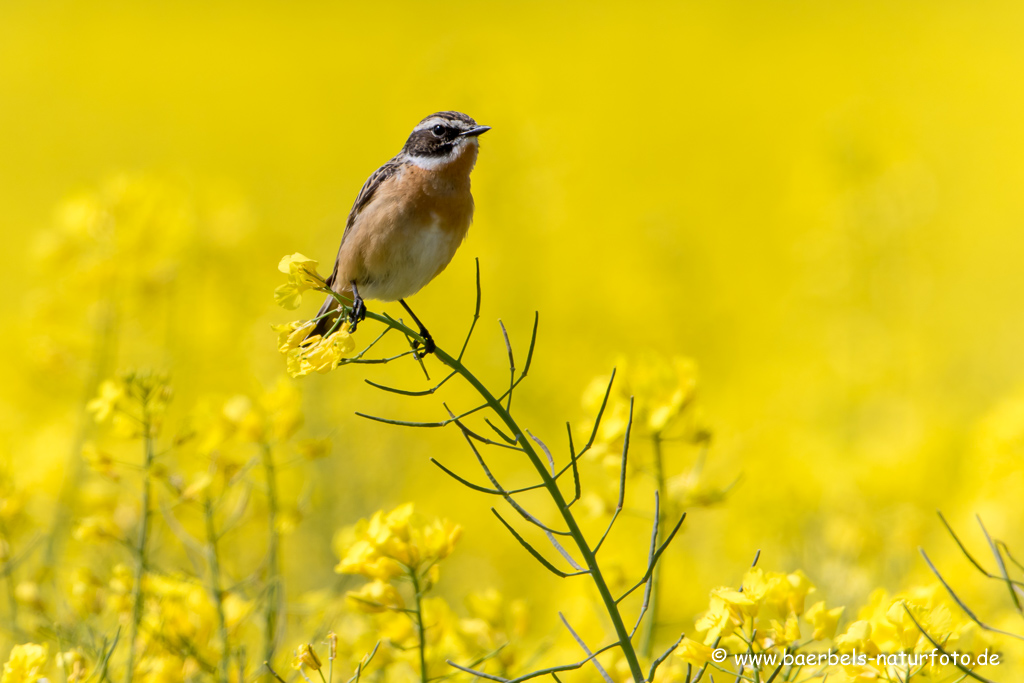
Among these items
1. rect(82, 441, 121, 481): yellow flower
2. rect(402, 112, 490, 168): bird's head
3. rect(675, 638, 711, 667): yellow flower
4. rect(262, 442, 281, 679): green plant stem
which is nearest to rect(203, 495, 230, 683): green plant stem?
rect(262, 442, 281, 679): green plant stem

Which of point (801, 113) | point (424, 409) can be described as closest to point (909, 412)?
point (424, 409)

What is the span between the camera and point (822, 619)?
6.98ft

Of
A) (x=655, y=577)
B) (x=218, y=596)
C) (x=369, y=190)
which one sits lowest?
(x=218, y=596)

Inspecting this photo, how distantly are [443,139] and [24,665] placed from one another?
2118 millimetres

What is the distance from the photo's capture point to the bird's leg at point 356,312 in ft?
7.16

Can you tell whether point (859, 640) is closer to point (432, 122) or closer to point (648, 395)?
point (648, 395)

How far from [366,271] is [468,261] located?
4836 millimetres

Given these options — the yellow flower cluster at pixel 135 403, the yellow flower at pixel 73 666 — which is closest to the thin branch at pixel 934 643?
the yellow flower at pixel 73 666

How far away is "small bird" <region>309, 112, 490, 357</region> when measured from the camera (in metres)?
3.14

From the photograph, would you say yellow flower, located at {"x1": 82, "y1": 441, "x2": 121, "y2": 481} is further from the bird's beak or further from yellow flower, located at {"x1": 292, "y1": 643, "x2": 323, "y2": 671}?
the bird's beak

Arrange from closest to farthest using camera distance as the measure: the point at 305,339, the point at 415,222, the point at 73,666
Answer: the point at 305,339, the point at 73,666, the point at 415,222

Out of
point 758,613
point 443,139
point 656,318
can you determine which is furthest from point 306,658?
point 656,318

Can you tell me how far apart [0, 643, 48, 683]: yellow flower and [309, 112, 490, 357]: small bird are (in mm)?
1363

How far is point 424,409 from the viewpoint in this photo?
22.7 ft
